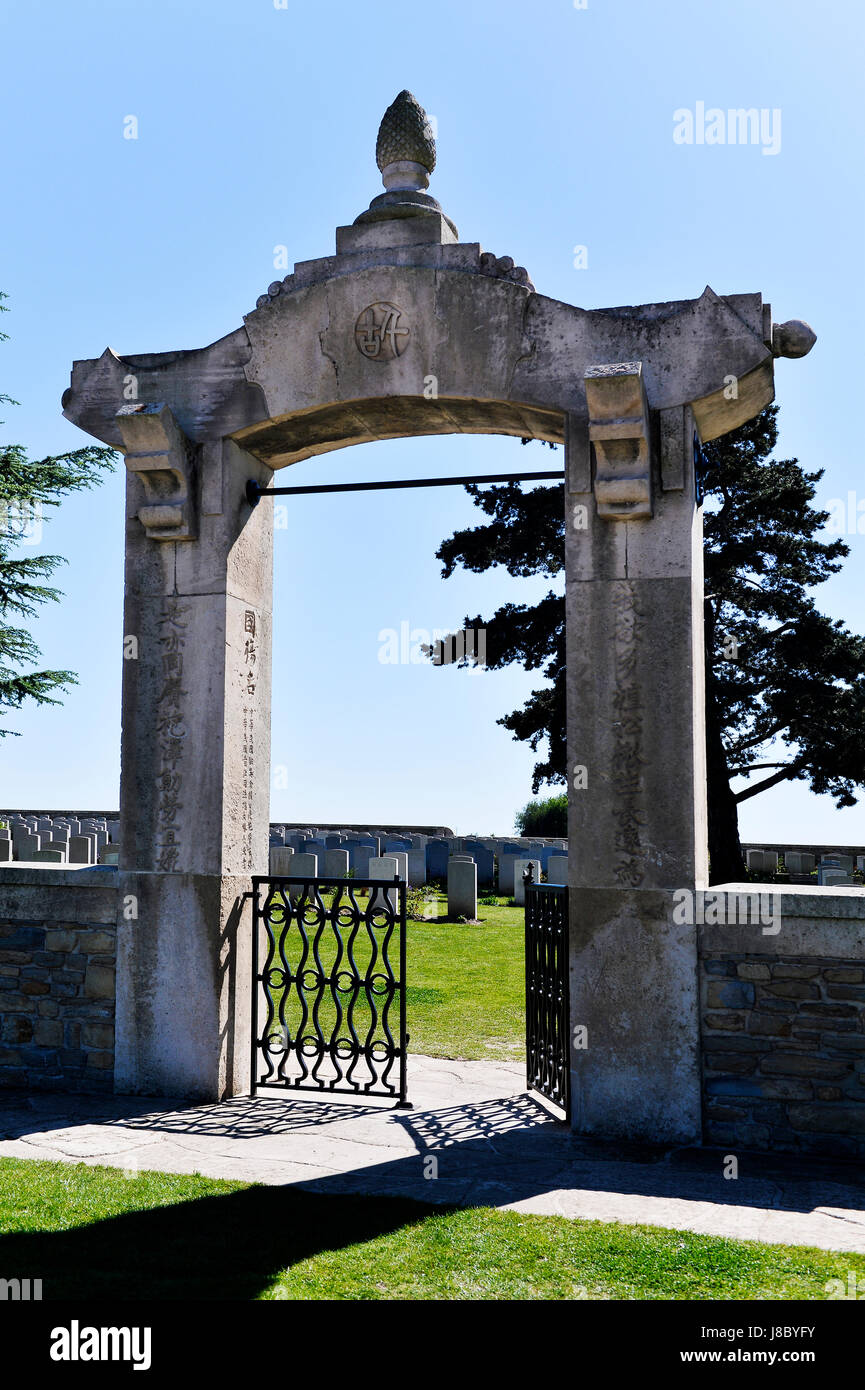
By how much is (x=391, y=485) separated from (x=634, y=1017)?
3244 millimetres

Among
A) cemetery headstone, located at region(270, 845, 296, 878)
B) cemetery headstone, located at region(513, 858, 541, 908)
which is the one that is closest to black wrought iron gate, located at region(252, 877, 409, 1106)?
cemetery headstone, located at region(270, 845, 296, 878)

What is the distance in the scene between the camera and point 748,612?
58.5ft

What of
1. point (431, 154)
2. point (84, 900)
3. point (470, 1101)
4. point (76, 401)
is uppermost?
point (431, 154)

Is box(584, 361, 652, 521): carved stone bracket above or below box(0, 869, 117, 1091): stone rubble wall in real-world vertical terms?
above

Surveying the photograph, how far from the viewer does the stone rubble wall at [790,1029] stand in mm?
4984

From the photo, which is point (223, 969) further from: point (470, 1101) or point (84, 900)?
point (470, 1101)

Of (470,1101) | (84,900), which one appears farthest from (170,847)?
(470,1101)

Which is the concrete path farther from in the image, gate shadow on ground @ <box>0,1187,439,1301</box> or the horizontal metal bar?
the horizontal metal bar

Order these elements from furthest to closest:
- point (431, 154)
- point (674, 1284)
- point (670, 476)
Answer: point (431, 154) < point (670, 476) < point (674, 1284)

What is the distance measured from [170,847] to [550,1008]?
2314mm

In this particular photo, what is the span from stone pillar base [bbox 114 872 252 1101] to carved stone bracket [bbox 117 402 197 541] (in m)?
2.02

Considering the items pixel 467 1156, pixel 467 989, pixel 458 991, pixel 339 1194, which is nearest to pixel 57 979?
pixel 339 1194

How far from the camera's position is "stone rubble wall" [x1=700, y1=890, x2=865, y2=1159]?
498 centimetres
